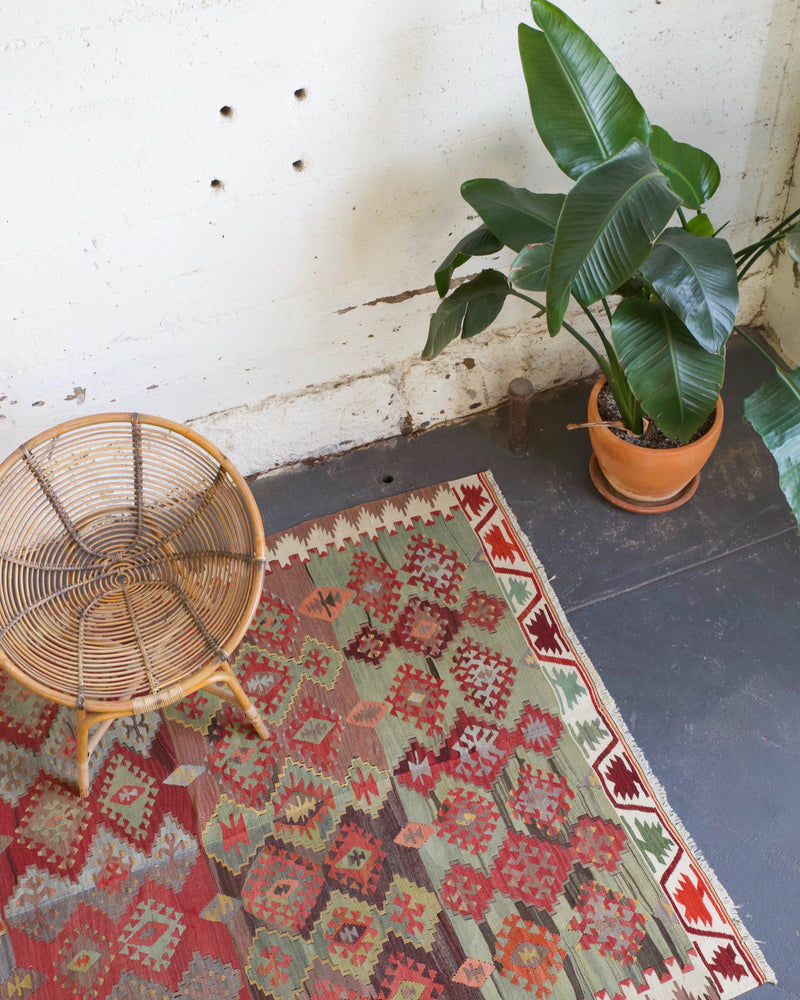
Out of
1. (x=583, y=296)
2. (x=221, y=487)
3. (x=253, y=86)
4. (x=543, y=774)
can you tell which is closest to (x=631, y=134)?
(x=583, y=296)

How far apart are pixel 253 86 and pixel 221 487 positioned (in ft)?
3.02

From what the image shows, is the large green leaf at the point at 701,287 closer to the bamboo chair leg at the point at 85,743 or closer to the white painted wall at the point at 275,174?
the white painted wall at the point at 275,174

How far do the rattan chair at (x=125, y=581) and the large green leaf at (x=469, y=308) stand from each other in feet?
2.11

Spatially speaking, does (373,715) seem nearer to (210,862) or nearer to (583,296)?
(210,862)

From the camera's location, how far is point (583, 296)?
5.77 feet

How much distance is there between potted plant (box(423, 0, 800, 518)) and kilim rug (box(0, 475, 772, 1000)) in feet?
2.63

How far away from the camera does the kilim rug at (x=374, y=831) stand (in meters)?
2.04

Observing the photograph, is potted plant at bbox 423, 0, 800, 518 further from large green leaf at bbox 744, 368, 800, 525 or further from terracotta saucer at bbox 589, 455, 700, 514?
terracotta saucer at bbox 589, 455, 700, 514

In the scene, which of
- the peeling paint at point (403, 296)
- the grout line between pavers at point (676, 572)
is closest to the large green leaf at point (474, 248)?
the peeling paint at point (403, 296)

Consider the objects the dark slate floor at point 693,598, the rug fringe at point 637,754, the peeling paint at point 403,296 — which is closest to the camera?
the rug fringe at point 637,754

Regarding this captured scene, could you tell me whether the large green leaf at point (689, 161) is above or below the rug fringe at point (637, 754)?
above

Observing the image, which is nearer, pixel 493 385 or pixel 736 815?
pixel 736 815

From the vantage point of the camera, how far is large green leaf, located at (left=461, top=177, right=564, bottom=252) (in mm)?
2059

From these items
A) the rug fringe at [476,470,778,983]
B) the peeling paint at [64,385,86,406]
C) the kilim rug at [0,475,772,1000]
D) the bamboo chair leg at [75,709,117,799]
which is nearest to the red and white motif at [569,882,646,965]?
the kilim rug at [0,475,772,1000]
